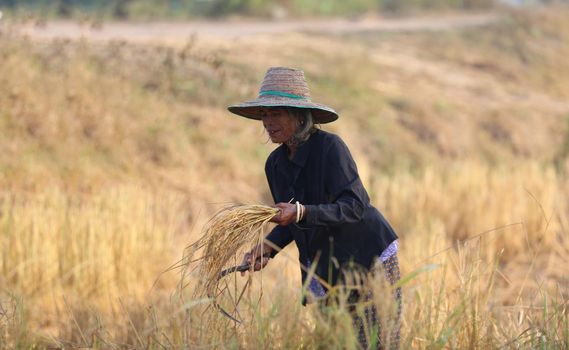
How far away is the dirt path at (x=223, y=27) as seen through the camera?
14.5 m

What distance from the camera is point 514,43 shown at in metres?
22.7

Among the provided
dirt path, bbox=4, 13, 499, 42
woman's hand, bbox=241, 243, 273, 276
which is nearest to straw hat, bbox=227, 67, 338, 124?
woman's hand, bbox=241, 243, 273, 276

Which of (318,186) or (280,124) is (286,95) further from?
(318,186)

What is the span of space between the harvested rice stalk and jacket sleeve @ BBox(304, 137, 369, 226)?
16cm

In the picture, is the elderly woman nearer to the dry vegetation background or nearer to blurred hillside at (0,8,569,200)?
the dry vegetation background

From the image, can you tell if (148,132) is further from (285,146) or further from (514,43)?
(514,43)

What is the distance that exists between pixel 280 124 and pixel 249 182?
6958 millimetres

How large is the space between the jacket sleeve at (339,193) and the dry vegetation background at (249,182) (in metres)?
0.31

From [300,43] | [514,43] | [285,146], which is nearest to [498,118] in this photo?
[300,43]

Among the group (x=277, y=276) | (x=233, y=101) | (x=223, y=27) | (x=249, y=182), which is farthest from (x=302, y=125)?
(x=223, y=27)

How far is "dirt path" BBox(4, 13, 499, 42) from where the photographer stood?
14.5 m

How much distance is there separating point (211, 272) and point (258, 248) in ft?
0.68

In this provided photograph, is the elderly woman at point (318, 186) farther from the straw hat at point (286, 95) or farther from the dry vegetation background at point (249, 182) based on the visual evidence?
the dry vegetation background at point (249, 182)

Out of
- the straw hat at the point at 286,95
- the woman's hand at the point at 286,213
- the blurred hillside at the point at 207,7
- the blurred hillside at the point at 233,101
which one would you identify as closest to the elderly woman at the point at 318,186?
the straw hat at the point at 286,95
